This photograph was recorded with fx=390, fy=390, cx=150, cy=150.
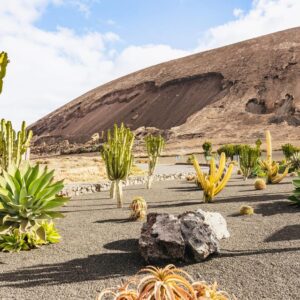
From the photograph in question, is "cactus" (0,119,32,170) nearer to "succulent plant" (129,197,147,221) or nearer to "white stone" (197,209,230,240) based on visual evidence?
"succulent plant" (129,197,147,221)

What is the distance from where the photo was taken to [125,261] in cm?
552

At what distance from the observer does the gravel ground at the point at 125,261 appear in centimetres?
436

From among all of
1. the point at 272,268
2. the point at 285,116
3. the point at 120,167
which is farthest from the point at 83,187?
the point at 285,116

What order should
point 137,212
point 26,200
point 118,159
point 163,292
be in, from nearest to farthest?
1. point 163,292
2. point 26,200
3. point 137,212
4. point 118,159

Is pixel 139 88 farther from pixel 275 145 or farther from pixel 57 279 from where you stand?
pixel 57 279

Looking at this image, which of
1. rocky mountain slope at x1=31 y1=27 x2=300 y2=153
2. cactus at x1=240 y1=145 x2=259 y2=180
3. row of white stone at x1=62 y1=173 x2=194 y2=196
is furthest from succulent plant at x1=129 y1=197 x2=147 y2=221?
rocky mountain slope at x1=31 y1=27 x2=300 y2=153

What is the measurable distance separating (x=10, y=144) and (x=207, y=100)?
2814 inches

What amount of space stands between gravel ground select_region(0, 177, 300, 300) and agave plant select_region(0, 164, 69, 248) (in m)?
0.45

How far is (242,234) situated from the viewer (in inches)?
267

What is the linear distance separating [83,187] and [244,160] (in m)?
7.45

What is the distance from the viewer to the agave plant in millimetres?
5934

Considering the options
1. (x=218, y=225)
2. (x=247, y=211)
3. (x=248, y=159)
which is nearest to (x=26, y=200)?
(x=218, y=225)

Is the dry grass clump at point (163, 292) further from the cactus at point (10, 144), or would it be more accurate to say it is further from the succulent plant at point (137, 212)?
the succulent plant at point (137, 212)

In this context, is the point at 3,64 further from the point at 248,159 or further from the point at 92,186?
the point at 248,159
